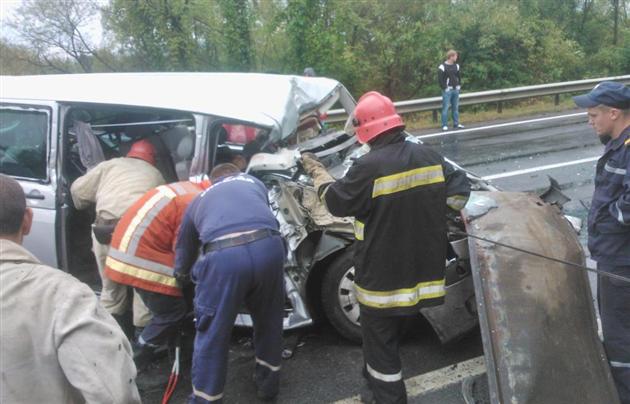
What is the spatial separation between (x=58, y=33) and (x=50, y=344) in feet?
47.5

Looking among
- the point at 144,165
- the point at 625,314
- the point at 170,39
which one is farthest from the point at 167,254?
the point at 170,39

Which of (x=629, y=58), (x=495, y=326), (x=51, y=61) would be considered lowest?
(x=495, y=326)

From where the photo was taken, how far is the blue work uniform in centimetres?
277

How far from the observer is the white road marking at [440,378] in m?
3.12

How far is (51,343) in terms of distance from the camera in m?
1.45

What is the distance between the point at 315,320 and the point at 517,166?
5.07 metres

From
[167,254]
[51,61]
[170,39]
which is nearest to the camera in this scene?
[167,254]

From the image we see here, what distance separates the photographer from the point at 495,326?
2711 mm

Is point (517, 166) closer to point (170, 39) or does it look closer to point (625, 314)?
point (625, 314)

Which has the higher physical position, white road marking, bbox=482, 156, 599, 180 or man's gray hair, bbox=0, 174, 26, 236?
man's gray hair, bbox=0, 174, 26, 236

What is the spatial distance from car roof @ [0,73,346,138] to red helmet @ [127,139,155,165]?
354 mm

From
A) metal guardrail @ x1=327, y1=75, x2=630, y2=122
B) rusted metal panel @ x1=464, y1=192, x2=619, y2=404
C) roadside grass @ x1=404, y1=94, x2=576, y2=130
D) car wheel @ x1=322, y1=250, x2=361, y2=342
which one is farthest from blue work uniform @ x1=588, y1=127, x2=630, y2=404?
roadside grass @ x1=404, y1=94, x2=576, y2=130

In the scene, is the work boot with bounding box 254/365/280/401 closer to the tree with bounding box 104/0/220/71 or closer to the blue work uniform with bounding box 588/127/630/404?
the blue work uniform with bounding box 588/127/630/404

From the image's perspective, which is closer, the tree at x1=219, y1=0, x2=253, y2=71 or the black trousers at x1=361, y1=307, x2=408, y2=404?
the black trousers at x1=361, y1=307, x2=408, y2=404
